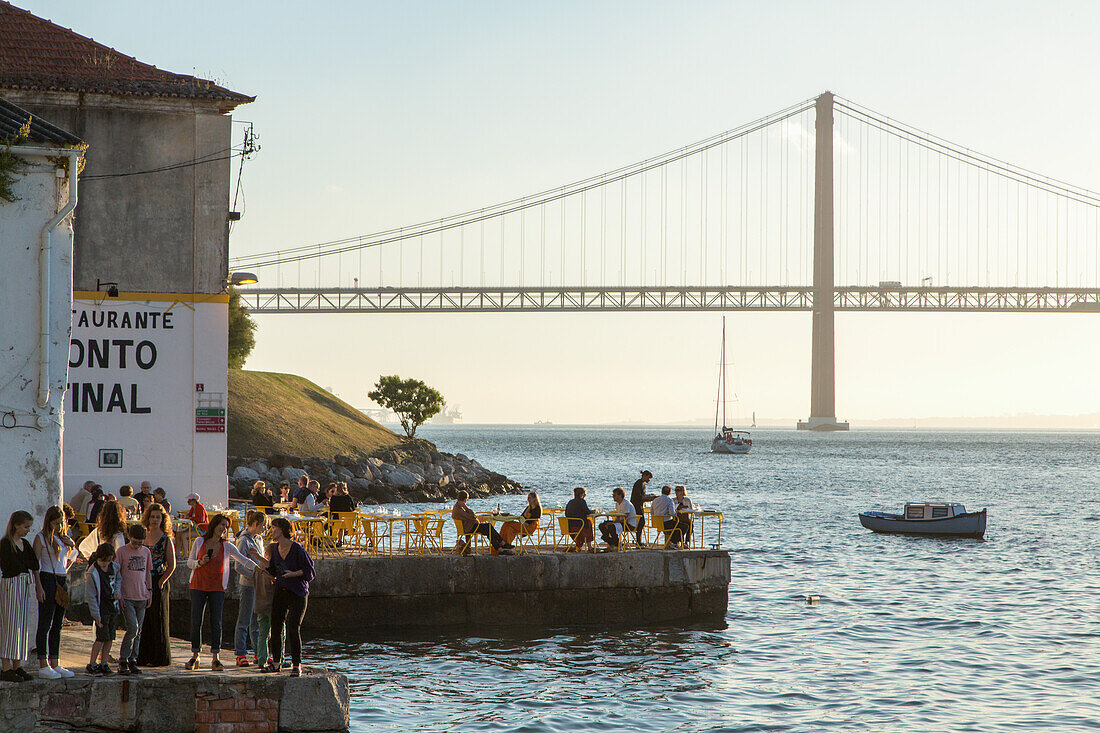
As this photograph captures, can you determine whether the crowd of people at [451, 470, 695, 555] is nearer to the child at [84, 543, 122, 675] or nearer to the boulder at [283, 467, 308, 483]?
the child at [84, 543, 122, 675]

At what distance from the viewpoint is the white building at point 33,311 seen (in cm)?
1050

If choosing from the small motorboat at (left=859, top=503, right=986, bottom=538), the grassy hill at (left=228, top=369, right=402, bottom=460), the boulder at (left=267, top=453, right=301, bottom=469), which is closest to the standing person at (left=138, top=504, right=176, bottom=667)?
the small motorboat at (left=859, top=503, right=986, bottom=538)

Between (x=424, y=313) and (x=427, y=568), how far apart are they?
276 ft

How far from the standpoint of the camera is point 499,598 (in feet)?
55.6

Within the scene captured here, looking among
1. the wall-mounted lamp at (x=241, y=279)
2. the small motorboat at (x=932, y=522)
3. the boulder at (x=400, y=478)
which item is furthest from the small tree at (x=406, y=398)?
the wall-mounted lamp at (x=241, y=279)

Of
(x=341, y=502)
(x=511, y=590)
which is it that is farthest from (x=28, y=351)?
(x=511, y=590)

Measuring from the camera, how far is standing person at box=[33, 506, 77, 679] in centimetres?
977

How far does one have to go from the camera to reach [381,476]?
1893 inches

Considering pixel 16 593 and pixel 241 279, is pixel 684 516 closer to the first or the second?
pixel 241 279

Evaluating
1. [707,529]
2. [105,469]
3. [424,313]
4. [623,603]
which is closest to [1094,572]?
[707,529]

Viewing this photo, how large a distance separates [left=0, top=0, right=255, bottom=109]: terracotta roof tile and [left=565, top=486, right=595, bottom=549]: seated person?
930 centimetres

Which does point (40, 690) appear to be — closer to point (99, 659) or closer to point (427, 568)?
point (99, 659)

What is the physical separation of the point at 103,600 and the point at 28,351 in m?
2.47


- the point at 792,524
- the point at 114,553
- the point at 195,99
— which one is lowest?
the point at 792,524
